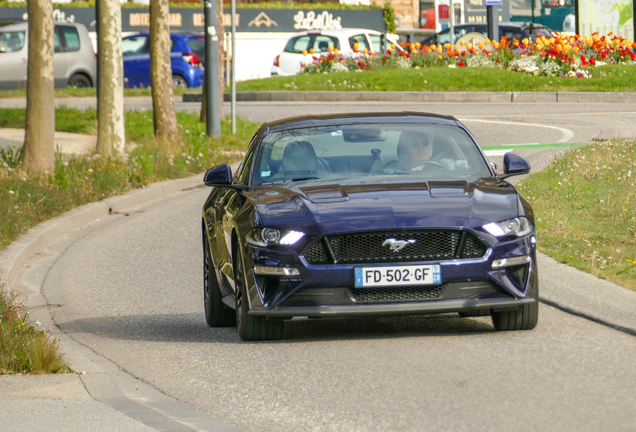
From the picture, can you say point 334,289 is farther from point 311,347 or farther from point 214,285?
point 214,285

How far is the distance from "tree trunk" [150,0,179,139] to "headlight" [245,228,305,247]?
41.5 ft

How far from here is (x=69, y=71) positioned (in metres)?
33.0

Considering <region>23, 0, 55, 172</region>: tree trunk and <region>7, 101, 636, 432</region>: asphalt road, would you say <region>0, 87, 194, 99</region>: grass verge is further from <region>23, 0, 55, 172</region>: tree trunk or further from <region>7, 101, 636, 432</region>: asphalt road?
<region>7, 101, 636, 432</region>: asphalt road

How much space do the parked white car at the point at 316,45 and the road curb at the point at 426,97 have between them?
642 cm

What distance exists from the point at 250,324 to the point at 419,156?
1.67 meters

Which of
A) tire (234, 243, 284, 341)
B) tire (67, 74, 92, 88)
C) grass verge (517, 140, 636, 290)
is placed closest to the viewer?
tire (234, 243, 284, 341)

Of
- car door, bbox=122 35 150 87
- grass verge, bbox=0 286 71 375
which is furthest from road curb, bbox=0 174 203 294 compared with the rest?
car door, bbox=122 35 150 87

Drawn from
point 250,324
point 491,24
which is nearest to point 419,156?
point 250,324

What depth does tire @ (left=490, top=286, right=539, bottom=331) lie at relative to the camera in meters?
7.06

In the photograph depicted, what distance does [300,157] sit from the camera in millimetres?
7828

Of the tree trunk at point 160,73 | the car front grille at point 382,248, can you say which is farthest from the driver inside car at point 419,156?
the tree trunk at point 160,73

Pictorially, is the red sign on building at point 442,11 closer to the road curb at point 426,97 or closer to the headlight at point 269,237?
the road curb at point 426,97

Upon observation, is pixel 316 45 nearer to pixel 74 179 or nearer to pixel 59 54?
pixel 59 54

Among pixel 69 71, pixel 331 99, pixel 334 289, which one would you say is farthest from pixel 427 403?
pixel 69 71
